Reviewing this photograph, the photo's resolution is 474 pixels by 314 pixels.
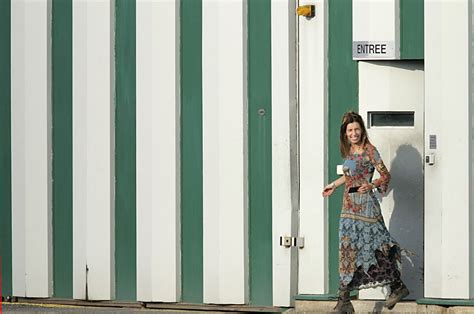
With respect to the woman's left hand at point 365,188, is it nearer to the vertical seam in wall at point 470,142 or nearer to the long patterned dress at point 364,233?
the long patterned dress at point 364,233

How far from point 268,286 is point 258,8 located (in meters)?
2.55

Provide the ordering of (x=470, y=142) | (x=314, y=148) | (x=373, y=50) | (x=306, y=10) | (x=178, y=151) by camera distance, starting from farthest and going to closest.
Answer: (x=178, y=151)
(x=314, y=148)
(x=306, y=10)
(x=373, y=50)
(x=470, y=142)

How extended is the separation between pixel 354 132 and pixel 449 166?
36.0 inches

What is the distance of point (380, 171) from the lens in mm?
12086

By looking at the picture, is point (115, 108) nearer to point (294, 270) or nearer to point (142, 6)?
point (142, 6)

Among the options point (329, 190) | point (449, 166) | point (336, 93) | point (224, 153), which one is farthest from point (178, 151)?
point (449, 166)

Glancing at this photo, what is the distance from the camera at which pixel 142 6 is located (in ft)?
43.7

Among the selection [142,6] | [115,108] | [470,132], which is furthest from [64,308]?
[470,132]

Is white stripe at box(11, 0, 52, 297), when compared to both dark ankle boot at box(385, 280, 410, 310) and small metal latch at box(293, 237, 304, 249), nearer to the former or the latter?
small metal latch at box(293, 237, 304, 249)

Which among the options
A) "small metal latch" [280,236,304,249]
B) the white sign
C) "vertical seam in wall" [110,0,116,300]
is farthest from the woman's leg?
"vertical seam in wall" [110,0,116,300]

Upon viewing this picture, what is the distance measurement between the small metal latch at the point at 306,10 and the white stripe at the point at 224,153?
1.90 feet

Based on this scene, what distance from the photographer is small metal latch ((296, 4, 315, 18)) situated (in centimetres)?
1272

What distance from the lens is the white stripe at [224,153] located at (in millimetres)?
13055

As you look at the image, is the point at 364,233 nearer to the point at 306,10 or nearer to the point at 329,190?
the point at 329,190
